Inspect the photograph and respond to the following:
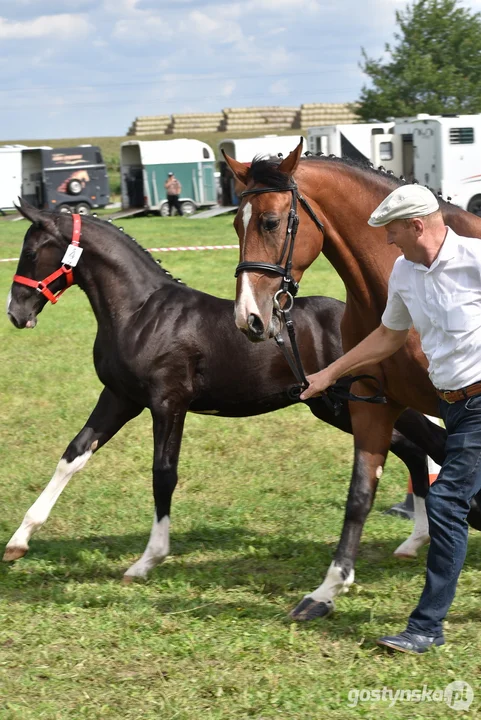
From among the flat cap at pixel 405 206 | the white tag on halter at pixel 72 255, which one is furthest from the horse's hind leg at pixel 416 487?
the white tag on halter at pixel 72 255

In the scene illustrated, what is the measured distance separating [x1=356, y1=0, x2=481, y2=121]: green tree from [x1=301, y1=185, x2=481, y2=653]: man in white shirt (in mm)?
52200

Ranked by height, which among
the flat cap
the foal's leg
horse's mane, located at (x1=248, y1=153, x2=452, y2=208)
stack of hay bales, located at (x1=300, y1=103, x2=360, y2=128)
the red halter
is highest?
stack of hay bales, located at (x1=300, y1=103, x2=360, y2=128)

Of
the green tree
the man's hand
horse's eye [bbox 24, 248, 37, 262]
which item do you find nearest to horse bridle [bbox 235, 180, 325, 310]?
the man's hand

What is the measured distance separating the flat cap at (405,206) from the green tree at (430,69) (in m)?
52.2

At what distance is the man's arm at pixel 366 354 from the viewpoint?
4273mm

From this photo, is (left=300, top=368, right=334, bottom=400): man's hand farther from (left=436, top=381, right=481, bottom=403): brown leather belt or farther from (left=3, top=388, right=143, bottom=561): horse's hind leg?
(left=3, top=388, right=143, bottom=561): horse's hind leg

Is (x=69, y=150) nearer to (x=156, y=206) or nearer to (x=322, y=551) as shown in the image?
(x=156, y=206)

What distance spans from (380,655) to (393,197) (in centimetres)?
201

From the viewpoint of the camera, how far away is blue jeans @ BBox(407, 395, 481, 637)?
3.93m

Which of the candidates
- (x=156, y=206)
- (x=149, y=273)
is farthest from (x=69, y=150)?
(x=149, y=273)

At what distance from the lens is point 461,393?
3.95 meters

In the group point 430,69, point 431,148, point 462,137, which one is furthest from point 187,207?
point 430,69

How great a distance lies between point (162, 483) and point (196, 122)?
76.0 metres

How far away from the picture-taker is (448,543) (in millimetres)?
3965
